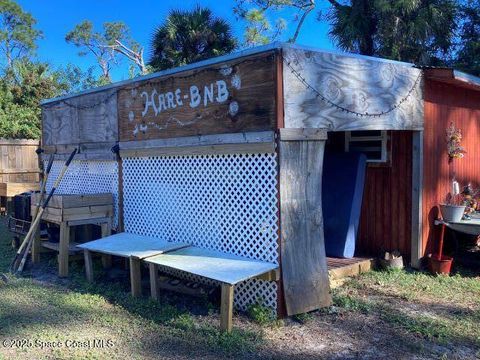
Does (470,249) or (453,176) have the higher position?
(453,176)

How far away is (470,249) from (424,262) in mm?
1249

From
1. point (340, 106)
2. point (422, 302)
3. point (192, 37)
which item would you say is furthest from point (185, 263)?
point (192, 37)

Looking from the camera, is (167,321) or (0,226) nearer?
(167,321)

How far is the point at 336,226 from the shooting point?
671 cm

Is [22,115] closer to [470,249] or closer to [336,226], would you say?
[336,226]

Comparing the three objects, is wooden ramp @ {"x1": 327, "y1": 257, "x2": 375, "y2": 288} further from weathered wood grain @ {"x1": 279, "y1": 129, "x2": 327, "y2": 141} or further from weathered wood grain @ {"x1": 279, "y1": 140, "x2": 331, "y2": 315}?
weathered wood grain @ {"x1": 279, "y1": 129, "x2": 327, "y2": 141}

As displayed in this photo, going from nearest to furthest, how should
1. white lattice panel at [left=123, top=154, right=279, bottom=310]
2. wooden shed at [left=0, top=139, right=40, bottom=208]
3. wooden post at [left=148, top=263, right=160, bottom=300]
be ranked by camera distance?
white lattice panel at [left=123, top=154, right=279, bottom=310] < wooden post at [left=148, top=263, right=160, bottom=300] < wooden shed at [left=0, top=139, right=40, bottom=208]

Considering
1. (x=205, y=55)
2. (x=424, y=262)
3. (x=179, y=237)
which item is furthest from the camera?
(x=205, y=55)

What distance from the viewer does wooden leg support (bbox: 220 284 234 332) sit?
14.5 feet

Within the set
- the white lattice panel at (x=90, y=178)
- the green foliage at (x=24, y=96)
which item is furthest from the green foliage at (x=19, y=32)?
the white lattice panel at (x=90, y=178)

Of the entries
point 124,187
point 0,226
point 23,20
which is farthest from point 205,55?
point 23,20

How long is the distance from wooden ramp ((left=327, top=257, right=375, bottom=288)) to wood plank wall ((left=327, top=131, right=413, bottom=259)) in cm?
56

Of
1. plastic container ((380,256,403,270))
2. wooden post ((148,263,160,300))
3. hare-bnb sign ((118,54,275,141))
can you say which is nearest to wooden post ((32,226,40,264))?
hare-bnb sign ((118,54,275,141))

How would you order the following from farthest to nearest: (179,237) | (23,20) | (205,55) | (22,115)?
(23,20) → (22,115) → (205,55) → (179,237)
